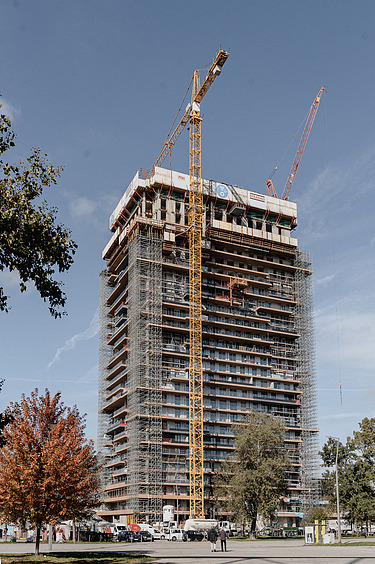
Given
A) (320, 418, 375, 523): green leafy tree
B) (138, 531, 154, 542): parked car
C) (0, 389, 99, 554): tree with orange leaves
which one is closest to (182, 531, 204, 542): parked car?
(138, 531, 154, 542): parked car

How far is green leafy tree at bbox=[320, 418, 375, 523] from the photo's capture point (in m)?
77.0

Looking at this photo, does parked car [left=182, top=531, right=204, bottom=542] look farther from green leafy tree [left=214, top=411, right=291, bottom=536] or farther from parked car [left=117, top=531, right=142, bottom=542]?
parked car [left=117, top=531, right=142, bottom=542]

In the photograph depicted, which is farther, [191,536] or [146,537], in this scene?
[191,536]

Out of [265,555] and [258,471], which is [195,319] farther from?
[265,555]

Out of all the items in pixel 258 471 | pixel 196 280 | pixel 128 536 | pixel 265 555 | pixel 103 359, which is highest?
pixel 196 280

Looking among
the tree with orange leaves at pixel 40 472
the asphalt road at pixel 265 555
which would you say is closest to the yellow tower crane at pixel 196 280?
the asphalt road at pixel 265 555

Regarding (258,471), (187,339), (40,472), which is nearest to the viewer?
(40,472)

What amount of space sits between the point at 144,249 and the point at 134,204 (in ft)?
44.2

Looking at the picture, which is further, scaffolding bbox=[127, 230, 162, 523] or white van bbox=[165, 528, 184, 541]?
scaffolding bbox=[127, 230, 162, 523]

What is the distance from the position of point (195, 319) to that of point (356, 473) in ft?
144

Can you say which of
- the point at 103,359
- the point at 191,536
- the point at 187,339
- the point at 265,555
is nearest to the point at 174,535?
the point at 191,536

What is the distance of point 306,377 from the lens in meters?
128

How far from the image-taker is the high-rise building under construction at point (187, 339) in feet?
351

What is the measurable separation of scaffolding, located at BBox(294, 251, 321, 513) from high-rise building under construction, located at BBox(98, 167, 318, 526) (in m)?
0.25
